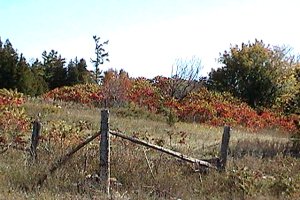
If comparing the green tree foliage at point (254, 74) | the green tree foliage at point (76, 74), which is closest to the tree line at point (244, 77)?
the green tree foliage at point (254, 74)

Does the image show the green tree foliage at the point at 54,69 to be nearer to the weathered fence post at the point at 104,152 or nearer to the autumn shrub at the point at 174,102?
the autumn shrub at the point at 174,102

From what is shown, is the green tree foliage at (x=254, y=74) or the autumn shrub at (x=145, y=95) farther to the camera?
the green tree foliage at (x=254, y=74)

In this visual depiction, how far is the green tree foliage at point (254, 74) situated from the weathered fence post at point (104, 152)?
1187 inches

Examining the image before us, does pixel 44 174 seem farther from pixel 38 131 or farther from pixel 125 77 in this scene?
pixel 125 77

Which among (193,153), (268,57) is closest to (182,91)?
(268,57)

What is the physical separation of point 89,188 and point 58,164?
840 millimetres

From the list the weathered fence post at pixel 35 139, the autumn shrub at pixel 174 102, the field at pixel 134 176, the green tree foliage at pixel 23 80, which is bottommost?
the field at pixel 134 176

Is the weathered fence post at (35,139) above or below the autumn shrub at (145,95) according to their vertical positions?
below

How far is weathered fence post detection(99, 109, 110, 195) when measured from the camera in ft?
30.7

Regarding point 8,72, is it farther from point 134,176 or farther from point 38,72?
point 134,176

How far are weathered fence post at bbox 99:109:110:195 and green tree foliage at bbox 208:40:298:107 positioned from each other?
30.1 metres

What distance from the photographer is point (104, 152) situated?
9.48 metres

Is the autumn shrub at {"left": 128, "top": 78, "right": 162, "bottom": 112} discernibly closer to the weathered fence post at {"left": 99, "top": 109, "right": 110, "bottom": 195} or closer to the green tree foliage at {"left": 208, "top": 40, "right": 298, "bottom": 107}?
the green tree foliage at {"left": 208, "top": 40, "right": 298, "bottom": 107}

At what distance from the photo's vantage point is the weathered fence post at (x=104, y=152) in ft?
30.7
